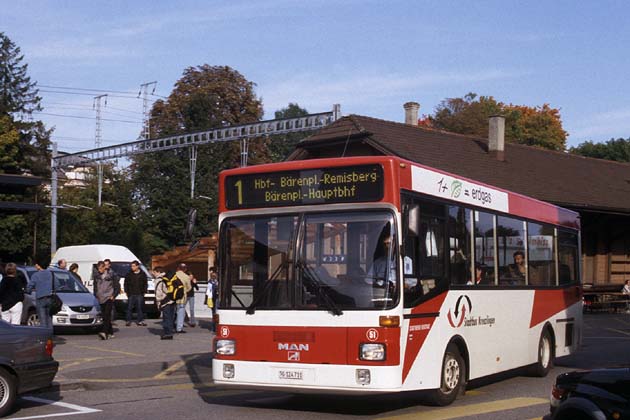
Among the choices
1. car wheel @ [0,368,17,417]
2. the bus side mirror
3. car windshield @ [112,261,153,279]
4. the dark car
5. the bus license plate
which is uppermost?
the bus side mirror

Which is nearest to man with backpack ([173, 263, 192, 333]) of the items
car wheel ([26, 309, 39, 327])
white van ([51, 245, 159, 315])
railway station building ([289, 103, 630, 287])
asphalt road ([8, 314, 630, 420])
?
asphalt road ([8, 314, 630, 420])

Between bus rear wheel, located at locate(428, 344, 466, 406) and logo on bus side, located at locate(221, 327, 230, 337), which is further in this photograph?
bus rear wheel, located at locate(428, 344, 466, 406)

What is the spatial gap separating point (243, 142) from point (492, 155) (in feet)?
99.4

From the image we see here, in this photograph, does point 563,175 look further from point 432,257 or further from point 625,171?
point 432,257

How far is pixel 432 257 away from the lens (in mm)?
11430

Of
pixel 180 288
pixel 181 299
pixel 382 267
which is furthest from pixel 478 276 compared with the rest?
pixel 181 299

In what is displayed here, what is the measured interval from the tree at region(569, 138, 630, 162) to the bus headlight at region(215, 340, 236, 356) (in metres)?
77.5

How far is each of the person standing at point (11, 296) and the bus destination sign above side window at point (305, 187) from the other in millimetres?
7133

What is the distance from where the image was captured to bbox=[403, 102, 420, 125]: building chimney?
4562 cm

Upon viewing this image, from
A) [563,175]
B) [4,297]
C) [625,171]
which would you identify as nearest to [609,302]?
[563,175]

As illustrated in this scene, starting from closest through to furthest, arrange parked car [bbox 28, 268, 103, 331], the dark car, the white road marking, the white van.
Result: the dark car
the white road marking
parked car [bbox 28, 268, 103, 331]
the white van

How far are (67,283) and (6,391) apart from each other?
14.2 m

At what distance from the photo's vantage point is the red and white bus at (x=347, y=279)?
34.3 ft

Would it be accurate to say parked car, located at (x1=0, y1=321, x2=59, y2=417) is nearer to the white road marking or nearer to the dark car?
the white road marking
